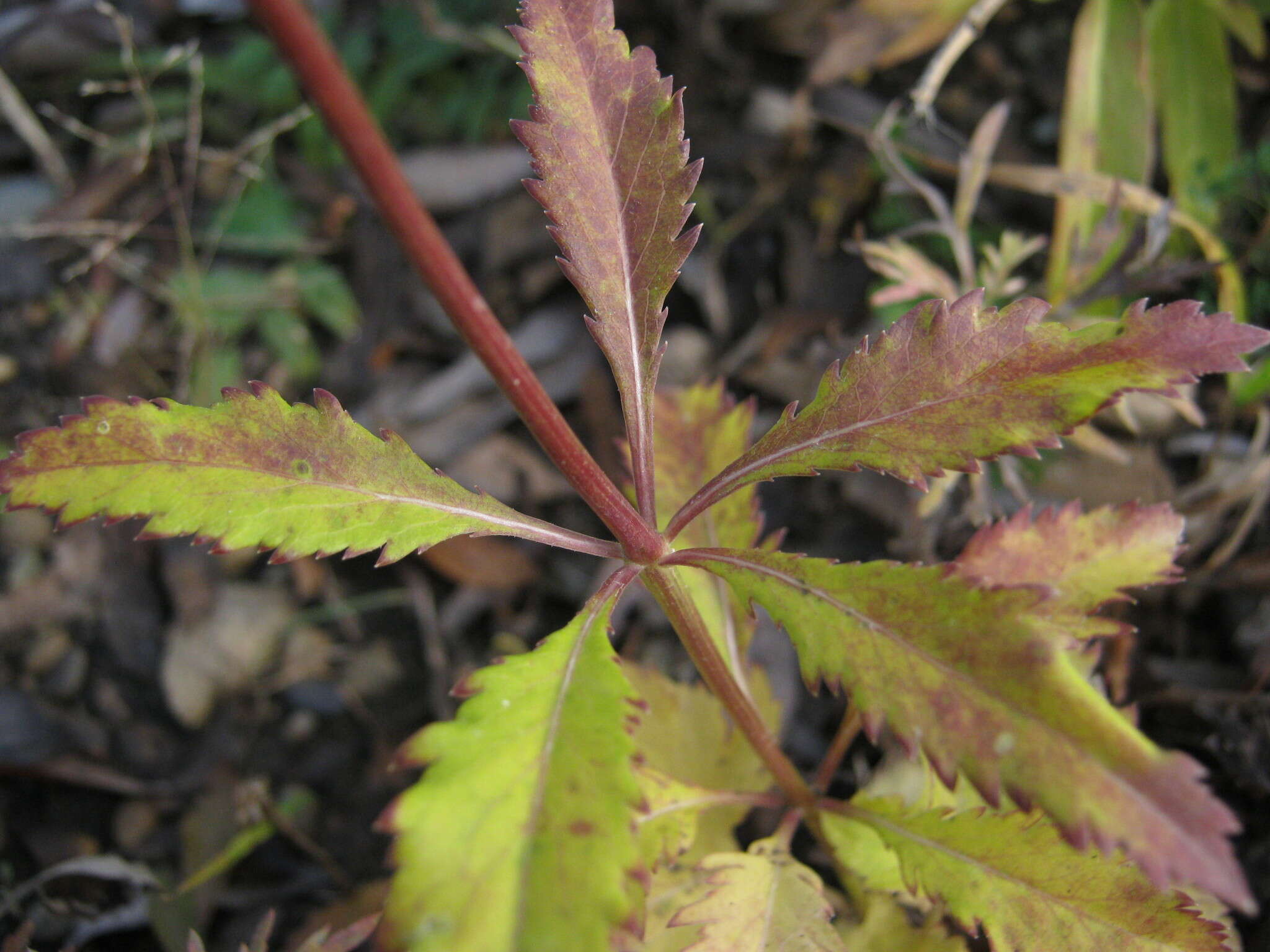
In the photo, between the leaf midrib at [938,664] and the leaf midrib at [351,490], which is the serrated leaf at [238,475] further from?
the leaf midrib at [938,664]

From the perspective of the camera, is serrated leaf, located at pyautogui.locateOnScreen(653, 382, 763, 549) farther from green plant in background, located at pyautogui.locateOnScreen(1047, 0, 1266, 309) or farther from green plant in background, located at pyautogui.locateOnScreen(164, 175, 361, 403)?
green plant in background, located at pyautogui.locateOnScreen(164, 175, 361, 403)

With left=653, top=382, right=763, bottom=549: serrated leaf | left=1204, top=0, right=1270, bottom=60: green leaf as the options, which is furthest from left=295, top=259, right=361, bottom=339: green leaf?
left=1204, top=0, right=1270, bottom=60: green leaf

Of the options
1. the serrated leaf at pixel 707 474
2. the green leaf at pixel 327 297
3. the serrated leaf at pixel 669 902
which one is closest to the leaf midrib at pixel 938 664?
the serrated leaf at pixel 707 474

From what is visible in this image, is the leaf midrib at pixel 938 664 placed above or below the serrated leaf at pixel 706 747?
above

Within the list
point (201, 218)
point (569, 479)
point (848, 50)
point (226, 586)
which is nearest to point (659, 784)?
point (569, 479)

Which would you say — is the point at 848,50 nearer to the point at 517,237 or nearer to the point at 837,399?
the point at 517,237

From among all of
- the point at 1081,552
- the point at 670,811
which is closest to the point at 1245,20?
the point at 1081,552
